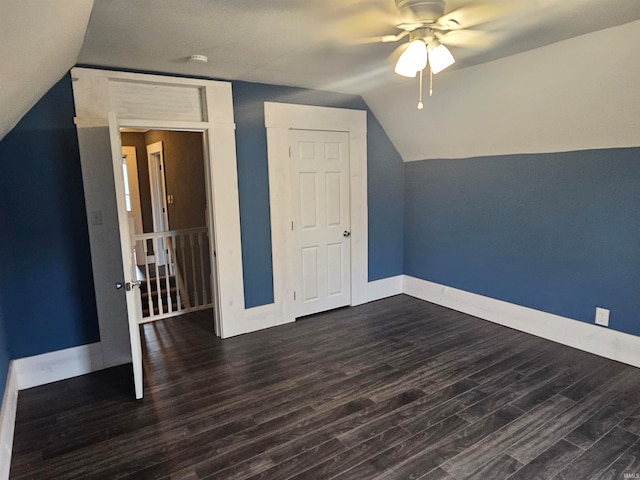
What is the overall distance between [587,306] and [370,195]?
2.42 metres

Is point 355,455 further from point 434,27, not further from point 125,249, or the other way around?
point 434,27

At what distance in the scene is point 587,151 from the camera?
3199 mm

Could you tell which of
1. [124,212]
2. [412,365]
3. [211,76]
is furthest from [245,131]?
[412,365]

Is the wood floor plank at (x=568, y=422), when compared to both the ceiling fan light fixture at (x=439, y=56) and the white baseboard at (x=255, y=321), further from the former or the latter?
the white baseboard at (x=255, y=321)

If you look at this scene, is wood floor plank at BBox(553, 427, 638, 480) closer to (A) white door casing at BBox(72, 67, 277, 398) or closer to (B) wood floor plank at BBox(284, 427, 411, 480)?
(B) wood floor plank at BBox(284, 427, 411, 480)

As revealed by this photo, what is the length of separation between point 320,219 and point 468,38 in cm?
228

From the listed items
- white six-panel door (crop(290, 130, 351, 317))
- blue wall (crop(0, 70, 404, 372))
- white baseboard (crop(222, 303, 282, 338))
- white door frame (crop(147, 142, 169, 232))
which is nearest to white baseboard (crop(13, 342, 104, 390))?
blue wall (crop(0, 70, 404, 372))

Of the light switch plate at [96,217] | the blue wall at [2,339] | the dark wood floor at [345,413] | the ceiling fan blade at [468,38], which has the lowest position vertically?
the dark wood floor at [345,413]

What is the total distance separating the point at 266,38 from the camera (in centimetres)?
249

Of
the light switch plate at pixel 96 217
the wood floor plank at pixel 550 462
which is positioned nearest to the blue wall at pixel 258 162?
the light switch plate at pixel 96 217

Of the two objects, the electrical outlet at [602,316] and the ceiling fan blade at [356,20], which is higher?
the ceiling fan blade at [356,20]

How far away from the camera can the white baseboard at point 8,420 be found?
79.5 inches

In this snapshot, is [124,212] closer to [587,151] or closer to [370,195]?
[370,195]

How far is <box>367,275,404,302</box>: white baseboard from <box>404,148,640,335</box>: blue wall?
0.30 meters
